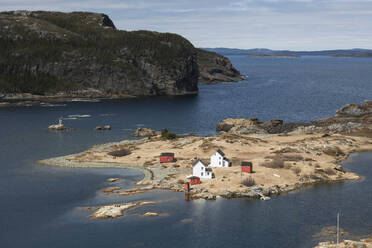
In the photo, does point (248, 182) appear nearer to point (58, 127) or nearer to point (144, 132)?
point (144, 132)

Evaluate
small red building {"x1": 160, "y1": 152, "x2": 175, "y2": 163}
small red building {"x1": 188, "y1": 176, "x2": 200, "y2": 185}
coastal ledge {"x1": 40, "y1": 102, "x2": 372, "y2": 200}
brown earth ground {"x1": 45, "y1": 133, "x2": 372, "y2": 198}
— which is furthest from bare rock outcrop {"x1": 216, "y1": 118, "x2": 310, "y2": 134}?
small red building {"x1": 188, "y1": 176, "x2": 200, "y2": 185}

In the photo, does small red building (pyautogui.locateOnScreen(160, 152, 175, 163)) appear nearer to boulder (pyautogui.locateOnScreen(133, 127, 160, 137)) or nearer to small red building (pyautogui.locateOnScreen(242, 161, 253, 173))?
small red building (pyautogui.locateOnScreen(242, 161, 253, 173))

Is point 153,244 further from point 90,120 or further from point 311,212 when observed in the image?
point 90,120

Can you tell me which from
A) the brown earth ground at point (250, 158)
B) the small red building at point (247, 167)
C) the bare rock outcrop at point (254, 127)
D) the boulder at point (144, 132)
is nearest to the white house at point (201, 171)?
the brown earth ground at point (250, 158)

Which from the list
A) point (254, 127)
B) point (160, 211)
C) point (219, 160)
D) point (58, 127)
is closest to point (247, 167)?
point (219, 160)

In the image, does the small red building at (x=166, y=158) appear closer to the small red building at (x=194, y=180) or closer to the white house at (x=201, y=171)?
the white house at (x=201, y=171)

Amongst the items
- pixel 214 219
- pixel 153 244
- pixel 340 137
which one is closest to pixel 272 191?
pixel 214 219

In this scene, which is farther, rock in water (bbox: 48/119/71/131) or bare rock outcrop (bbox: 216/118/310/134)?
rock in water (bbox: 48/119/71/131)
